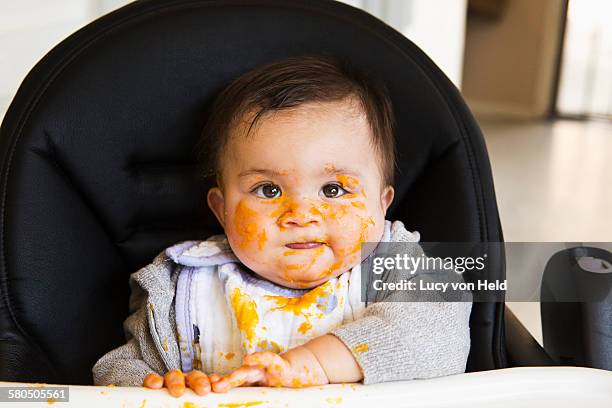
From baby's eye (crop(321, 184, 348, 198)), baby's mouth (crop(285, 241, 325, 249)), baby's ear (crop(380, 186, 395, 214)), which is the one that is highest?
baby's eye (crop(321, 184, 348, 198))

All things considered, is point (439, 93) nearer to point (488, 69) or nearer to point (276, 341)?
point (276, 341)

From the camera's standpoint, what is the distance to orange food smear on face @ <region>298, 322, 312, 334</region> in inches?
45.8

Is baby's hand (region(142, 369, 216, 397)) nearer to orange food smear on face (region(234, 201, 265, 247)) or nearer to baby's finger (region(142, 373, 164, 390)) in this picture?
baby's finger (region(142, 373, 164, 390))

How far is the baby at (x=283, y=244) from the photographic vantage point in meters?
1.11

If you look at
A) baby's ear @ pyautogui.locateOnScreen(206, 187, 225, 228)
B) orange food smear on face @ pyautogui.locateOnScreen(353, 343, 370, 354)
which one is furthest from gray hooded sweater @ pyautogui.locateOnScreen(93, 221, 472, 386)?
baby's ear @ pyautogui.locateOnScreen(206, 187, 225, 228)

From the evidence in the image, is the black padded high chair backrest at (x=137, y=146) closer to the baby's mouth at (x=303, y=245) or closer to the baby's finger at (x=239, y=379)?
the baby's mouth at (x=303, y=245)

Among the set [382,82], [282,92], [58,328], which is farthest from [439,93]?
[58,328]

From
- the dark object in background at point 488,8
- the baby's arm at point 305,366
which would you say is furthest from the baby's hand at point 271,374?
the dark object in background at point 488,8

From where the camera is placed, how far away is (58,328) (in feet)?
3.76

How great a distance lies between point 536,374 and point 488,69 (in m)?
4.25

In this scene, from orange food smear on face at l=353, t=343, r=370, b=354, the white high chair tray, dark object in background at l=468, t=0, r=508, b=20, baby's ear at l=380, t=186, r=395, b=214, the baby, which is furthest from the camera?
dark object in background at l=468, t=0, r=508, b=20

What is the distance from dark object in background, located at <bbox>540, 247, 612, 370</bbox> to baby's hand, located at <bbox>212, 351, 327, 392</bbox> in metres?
0.36

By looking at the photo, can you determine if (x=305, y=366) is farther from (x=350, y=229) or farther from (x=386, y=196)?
(x=386, y=196)

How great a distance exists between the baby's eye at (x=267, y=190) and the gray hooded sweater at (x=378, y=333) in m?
0.19
